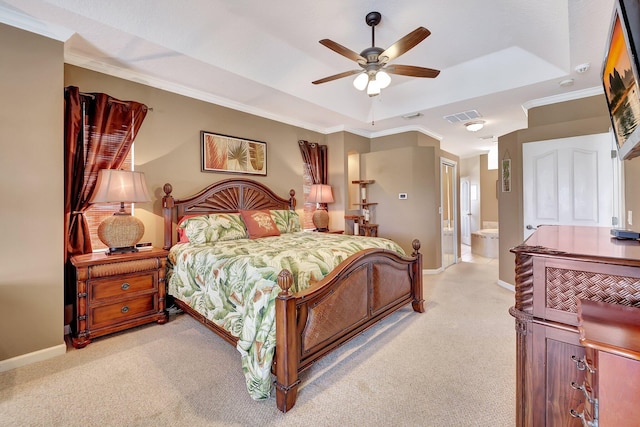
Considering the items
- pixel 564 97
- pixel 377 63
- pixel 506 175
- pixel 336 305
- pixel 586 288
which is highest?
pixel 564 97

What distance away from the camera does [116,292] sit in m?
2.59

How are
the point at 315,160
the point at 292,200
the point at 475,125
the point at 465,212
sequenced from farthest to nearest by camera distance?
the point at 465,212 < the point at 315,160 < the point at 475,125 < the point at 292,200

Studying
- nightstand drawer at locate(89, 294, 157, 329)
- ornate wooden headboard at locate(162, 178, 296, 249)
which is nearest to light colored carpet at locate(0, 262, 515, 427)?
nightstand drawer at locate(89, 294, 157, 329)

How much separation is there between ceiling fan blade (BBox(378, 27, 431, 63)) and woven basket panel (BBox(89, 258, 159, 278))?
2843 millimetres

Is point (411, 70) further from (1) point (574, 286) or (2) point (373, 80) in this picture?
(1) point (574, 286)

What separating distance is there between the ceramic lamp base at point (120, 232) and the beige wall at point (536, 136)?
4.72 metres

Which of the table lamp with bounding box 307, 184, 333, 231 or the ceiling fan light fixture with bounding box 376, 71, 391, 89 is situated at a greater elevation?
the ceiling fan light fixture with bounding box 376, 71, 391, 89

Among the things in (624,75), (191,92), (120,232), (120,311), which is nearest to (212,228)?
(120,232)

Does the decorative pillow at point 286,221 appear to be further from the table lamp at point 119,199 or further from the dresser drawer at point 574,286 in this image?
the dresser drawer at point 574,286

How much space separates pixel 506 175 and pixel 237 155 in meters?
4.00

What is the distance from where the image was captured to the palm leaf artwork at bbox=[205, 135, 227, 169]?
3758 mm

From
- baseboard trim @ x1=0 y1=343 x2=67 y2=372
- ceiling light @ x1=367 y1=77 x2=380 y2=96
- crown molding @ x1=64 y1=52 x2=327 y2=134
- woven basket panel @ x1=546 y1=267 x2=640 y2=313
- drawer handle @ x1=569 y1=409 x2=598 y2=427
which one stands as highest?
crown molding @ x1=64 y1=52 x2=327 y2=134

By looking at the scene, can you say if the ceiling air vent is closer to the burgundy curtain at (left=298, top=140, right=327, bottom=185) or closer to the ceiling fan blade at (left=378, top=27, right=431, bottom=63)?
the burgundy curtain at (left=298, top=140, right=327, bottom=185)

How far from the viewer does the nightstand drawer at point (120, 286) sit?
2.48m
